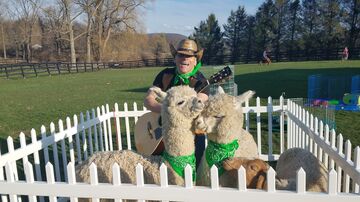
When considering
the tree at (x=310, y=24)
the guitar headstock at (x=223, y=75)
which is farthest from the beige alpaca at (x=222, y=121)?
the tree at (x=310, y=24)

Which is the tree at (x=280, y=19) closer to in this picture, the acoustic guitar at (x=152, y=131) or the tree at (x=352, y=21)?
the tree at (x=352, y=21)

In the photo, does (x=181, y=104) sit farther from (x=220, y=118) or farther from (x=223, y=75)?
(x=223, y=75)

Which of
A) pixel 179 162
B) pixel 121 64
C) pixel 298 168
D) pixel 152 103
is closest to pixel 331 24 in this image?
pixel 121 64

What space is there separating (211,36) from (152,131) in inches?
2128

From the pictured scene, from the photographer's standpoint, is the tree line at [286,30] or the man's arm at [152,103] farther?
the tree line at [286,30]

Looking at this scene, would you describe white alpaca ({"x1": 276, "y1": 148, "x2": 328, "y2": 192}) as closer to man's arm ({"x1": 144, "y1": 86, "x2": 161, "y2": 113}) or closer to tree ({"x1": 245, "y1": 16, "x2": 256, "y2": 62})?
man's arm ({"x1": 144, "y1": 86, "x2": 161, "y2": 113})

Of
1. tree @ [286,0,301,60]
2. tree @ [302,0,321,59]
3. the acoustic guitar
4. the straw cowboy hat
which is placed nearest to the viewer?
the acoustic guitar

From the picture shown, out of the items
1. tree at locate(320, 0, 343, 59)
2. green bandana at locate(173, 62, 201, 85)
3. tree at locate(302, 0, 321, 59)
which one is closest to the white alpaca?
green bandana at locate(173, 62, 201, 85)

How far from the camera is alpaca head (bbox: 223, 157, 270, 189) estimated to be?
296 centimetres

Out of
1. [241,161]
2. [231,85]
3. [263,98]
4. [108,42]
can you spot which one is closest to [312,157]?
[241,161]

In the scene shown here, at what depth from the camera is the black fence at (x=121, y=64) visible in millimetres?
32250

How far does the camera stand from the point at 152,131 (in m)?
4.44

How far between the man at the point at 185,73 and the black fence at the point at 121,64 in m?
30.1

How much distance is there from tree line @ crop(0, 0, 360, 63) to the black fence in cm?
26
